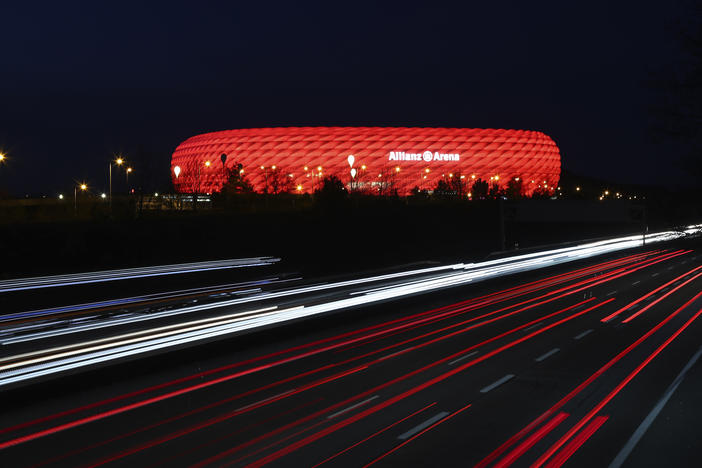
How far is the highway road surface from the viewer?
26.1ft

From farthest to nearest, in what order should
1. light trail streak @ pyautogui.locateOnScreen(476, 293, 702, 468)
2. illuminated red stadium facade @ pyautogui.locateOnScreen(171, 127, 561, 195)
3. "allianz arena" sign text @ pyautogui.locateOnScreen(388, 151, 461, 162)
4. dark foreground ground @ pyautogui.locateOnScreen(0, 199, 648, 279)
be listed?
"allianz arena" sign text @ pyautogui.locateOnScreen(388, 151, 461, 162) → illuminated red stadium facade @ pyautogui.locateOnScreen(171, 127, 561, 195) → dark foreground ground @ pyautogui.locateOnScreen(0, 199, 648, 279) → light trail streak @ pyautogui.locateOnScreen(476, 293, 702, 468)

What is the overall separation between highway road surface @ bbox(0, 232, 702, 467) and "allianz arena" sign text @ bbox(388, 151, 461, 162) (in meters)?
109

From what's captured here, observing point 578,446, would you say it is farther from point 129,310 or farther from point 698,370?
point 129,310

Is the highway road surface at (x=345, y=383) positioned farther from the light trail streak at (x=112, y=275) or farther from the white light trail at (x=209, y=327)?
the light trail streak at (x=112, y=275)

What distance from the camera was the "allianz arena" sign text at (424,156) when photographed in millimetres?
128875

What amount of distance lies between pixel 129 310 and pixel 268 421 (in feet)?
28.1

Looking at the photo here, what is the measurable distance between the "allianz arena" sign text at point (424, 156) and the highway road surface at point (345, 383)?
4273 inches

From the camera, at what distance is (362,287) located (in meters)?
22.8

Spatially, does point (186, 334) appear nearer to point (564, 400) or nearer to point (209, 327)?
point (209, 327)

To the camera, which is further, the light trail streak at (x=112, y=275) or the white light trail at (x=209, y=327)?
the light trail streak at (x=112, y=275)

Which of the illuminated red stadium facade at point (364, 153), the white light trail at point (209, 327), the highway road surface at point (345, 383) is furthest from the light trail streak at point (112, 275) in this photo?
the illuminated red stadium facade at point (364, 153)

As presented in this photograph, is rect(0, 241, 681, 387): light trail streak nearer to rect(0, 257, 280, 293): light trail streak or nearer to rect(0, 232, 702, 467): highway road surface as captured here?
rect(0, 232, 702, 467): highway road surface

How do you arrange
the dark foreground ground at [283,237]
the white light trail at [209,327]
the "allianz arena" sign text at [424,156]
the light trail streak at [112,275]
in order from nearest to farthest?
the white light trail at [209,327] < the light trail streak at [112,275] < the dark foreground ground at [283,237] < the "allianz arena" sign text at [424,156]

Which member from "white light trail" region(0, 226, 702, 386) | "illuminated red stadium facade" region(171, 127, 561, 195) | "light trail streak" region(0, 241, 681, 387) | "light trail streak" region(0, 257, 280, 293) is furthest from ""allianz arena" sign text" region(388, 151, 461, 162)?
"light trail streak" region(0, 241, 681, 387)
